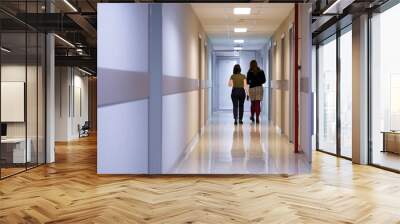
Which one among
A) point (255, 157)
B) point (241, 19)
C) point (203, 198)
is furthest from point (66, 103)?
point (203, 198)

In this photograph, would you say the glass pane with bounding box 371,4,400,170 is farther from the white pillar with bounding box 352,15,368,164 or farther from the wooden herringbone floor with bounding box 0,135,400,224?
the wooden herringbone floor with bounding box 0,135,400,224

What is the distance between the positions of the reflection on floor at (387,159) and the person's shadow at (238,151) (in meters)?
1.92

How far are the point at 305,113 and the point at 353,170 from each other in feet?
3.92

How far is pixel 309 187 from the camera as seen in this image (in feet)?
19.5

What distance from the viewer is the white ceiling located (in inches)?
430

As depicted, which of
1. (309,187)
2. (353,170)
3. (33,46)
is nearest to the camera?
(309,187)

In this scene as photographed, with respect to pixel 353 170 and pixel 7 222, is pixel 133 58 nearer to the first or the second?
pixel 7 222

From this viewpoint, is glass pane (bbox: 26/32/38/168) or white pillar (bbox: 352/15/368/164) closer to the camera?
white pillar (bbox: 352/15/368/164)

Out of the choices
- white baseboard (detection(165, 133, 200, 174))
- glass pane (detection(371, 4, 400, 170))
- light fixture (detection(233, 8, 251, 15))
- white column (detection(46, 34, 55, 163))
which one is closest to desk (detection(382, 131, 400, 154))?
glass pane (detection(371, 4, 400, 170))

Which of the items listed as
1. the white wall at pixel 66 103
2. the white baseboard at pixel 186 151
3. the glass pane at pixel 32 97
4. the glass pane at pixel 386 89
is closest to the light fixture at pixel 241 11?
the white baseboard at pixel 186 151

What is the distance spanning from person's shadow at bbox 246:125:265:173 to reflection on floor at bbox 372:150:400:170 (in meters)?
1.63

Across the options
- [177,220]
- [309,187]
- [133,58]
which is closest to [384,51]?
[309,187]

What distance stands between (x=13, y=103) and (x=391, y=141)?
18.9ft

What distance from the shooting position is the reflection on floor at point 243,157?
7.07 meters
